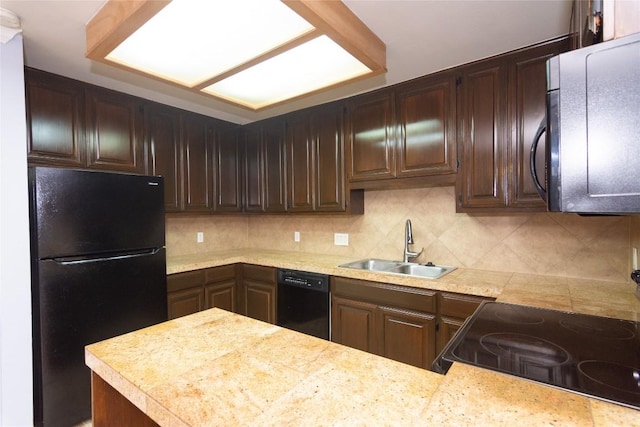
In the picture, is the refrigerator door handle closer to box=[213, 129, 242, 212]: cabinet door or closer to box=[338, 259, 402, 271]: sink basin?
box=[213, 129, 242, 212]: cabinet door

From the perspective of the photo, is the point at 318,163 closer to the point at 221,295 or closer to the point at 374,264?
the point at 374,264

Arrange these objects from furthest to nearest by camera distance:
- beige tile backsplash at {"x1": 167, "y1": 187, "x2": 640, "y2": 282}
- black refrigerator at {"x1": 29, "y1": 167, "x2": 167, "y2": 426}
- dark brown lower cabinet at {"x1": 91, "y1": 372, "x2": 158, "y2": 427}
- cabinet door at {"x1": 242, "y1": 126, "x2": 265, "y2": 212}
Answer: cabinet door at {"x1": 242, "y1": 126, "x2": 265, "y2": 212} < beige tile backsplash at {"x1": 167, "y1": 187, "x2": 640, "y2": 282} < black refrigerator at {"x1": 29, "y1": 167, "x2": 167, "y2": 426} < dark brown lower cabinet at {"x1": 91, "y1": 372, "x2": 158, "y2": 427}

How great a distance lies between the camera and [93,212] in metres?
1.95

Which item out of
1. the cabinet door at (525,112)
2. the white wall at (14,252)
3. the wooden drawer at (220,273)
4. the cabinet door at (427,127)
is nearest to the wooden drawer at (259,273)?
the wooden drawer at (220,273)

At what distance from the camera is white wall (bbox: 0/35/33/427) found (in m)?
1.64

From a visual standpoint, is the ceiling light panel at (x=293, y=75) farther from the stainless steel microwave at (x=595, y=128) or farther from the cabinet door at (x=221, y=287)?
the cabinet door at (x=221, y=287)

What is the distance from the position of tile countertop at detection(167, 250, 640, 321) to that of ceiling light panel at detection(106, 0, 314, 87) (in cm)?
155

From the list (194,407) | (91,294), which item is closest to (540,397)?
(194,407)

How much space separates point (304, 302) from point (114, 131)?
79.8 inches

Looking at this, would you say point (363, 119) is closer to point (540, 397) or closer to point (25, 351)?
point (540, 397)

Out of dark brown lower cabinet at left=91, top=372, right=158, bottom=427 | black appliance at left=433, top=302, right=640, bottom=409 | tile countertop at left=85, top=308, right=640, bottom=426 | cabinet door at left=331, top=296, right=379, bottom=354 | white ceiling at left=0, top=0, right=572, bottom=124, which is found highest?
white ceiling at left=0, top=0, right=572, bottom=124

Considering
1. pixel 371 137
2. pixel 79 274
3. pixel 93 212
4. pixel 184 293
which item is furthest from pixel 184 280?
pixel 371 137

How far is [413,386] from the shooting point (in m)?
0.70

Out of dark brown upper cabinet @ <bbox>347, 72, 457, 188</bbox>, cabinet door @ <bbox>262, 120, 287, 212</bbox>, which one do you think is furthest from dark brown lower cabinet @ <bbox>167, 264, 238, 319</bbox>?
dark brown upper cabinet @ <bbox>347, 72, 457, 188</bbox>
